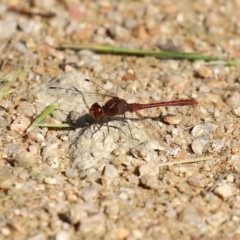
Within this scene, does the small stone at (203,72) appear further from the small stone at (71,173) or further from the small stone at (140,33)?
the small stone at (71,173)

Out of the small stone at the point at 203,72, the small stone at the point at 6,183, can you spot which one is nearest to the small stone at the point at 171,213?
the small stone at the point at 6,183

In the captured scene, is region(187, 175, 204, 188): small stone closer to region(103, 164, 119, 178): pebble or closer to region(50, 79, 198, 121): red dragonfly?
region(103, 164, 119, 178): pebble

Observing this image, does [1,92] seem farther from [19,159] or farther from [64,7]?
[64,7]

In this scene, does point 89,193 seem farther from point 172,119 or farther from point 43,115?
point 172,119

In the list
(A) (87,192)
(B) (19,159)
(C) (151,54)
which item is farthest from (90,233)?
(C) (151,54)

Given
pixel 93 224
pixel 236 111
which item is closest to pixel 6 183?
pixel 93 224

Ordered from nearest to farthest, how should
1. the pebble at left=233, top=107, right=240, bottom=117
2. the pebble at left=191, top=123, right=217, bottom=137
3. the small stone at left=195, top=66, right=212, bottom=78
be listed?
the pebble at left=191, top=123, right=217, bottom=137 < the pebble at left=233, top=107, right=240, bottom=117 < the small stone at left=195, top=66, right=212, bottom=78

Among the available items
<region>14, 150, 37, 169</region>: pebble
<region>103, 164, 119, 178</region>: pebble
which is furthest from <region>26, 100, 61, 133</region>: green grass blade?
<region>103, 164, 119, 178</region>: pebble
